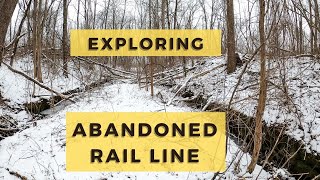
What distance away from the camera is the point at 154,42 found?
10.2 m

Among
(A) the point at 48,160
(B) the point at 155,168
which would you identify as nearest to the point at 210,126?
(B) the point at 155,168

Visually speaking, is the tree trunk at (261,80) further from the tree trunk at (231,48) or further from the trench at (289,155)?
the tree trunk at (231,48)

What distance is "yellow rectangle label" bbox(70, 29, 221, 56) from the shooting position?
31.6ft

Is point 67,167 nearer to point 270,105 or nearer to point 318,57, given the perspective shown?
point 270,105

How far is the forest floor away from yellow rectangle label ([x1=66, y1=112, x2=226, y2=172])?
0.20 metres

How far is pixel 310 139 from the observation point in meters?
6.25

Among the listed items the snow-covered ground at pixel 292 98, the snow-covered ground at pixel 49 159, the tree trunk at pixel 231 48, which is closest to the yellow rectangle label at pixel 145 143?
the snow-covered ground at pixel 49 159

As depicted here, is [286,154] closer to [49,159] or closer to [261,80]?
[261,80]

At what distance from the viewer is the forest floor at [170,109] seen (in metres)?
5.22

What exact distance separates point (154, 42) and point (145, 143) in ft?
15.8

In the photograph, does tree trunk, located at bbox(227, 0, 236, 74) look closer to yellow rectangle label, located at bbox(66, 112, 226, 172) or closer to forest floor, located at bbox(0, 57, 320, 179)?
forest floor, located at bbox(0, 57, 320, 179)

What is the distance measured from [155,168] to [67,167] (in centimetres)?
142

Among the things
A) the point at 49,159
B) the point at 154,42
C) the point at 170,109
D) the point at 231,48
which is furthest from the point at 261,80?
the point at 231,48

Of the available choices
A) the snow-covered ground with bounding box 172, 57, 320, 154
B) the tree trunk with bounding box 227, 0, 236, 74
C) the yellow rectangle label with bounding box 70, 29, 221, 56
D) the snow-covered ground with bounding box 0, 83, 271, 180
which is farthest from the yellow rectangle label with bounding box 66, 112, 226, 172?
the tree trunk with bounding box 227, 0, 236, 74
